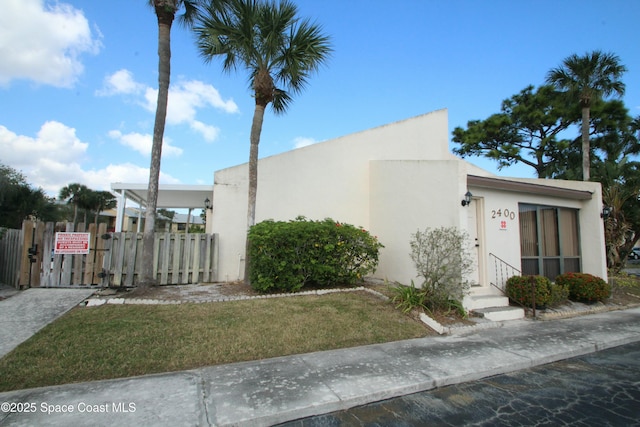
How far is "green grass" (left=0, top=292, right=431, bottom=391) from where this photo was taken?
3773 millimetres

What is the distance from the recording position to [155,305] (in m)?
6.11

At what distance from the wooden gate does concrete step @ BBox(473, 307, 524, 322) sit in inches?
287

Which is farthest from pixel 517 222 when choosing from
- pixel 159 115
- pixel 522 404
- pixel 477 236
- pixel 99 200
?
pixel 99 200

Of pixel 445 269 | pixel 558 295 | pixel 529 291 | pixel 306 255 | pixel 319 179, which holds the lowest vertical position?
pixel 558 295

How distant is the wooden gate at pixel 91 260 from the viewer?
7.30 meters

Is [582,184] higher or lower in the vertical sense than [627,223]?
higher

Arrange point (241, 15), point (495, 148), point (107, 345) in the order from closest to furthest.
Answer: point (107, 345) → point (241, 15) → point (495, 148)

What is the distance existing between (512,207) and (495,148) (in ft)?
55.4

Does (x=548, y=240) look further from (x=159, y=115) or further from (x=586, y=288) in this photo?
(x=159, y=115)

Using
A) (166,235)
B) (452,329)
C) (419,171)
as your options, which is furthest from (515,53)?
(166,235)

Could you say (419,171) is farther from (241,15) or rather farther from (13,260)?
(13,260)

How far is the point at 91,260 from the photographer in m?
7.55

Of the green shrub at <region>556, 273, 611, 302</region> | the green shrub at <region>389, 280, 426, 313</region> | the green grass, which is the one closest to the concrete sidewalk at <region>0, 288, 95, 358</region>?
the green grass

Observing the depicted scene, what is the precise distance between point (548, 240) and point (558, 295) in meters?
2.43
